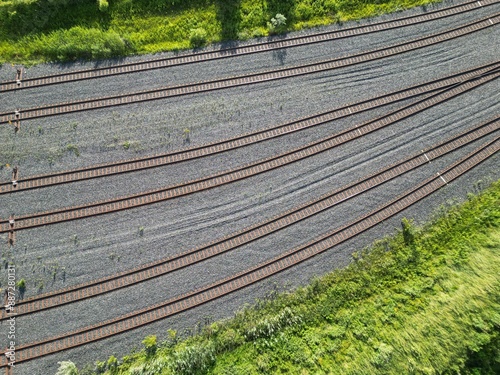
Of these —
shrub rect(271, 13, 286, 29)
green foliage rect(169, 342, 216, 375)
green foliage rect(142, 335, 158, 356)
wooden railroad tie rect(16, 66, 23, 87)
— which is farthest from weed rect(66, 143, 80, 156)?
shrub rect(271, 13, 286, 29)

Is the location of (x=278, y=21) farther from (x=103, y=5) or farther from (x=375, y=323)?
(x=375, y=323)

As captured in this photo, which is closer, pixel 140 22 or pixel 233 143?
pixel 233 143

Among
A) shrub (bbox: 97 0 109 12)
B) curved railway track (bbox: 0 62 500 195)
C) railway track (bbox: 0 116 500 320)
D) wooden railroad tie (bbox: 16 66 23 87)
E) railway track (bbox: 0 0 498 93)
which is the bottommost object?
railway track (bbox: 0 116 500 320)

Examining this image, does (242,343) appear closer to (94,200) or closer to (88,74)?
(94,200)

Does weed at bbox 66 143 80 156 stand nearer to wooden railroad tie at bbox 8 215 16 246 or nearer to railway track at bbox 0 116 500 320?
wooden railroad tie at bbox 8 215 16 246

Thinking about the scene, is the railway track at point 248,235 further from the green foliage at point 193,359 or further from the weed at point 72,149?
the weed at point 72,149

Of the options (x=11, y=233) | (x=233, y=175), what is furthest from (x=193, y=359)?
(x=11, y=233)

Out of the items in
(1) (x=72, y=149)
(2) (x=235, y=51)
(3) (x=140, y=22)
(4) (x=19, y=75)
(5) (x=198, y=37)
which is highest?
(3) (x=140, y=22)

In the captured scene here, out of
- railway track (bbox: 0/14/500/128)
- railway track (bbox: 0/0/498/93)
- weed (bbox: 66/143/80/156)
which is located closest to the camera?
weed (bbox: 66/143/80/156)
